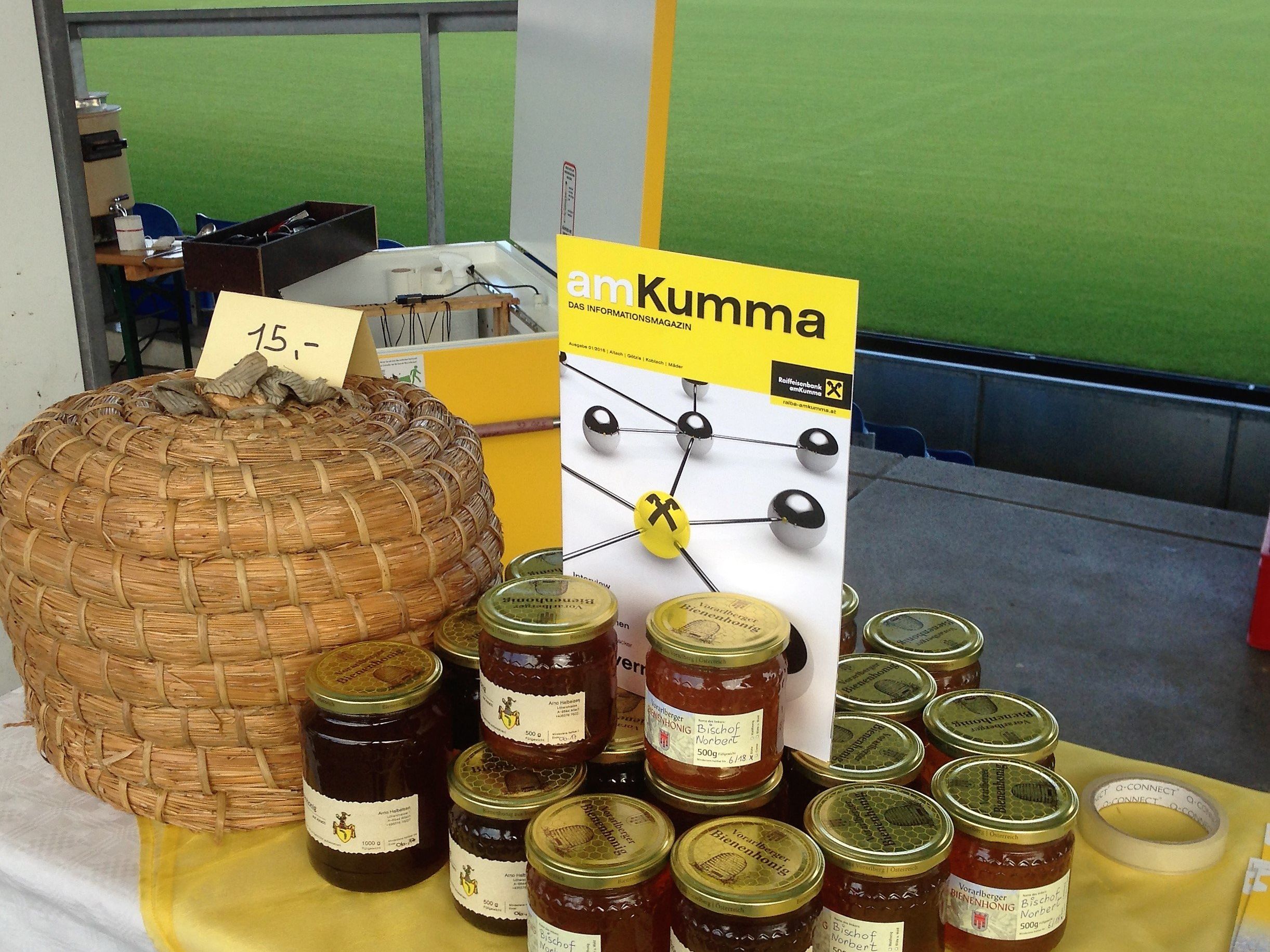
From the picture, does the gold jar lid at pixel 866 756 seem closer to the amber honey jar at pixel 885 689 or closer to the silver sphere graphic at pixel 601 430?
the amber honey jar at pixel 885 689

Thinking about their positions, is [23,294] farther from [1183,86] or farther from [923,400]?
[1183,86]

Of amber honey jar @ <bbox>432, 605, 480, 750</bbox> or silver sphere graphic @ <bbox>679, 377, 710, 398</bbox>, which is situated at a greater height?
silver sphere graphic @ <bbox>679, 377, 710, 398</bbox>

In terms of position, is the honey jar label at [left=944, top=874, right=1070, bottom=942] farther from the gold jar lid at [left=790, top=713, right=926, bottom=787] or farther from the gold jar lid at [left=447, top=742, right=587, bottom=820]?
the gold jar lid at [left=447, top=742, right=587, bottom=820]

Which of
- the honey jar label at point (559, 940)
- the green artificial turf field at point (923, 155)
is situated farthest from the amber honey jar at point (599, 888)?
the green artificial turf field at point (923, 155)

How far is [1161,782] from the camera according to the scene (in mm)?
1121

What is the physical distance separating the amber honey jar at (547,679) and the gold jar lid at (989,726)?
0.99 ft

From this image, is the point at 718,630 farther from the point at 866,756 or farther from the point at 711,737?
the point at 866,756

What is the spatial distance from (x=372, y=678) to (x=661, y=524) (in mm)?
288

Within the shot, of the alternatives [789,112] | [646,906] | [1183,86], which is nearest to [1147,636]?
[646,906]

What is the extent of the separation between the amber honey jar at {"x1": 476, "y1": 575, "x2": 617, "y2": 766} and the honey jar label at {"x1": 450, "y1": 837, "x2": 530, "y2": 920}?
8 cm

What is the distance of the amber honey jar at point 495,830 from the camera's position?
0.90m

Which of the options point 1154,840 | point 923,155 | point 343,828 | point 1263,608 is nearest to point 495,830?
point 343,828

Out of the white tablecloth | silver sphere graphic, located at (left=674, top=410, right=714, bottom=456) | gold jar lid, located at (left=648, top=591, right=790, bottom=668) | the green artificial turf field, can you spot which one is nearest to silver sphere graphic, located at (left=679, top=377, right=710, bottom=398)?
silver sphere graphic, located at (left=674, top=410, right=714, bottom=456)

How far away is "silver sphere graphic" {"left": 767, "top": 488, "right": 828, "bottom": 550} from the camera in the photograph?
0.96m
